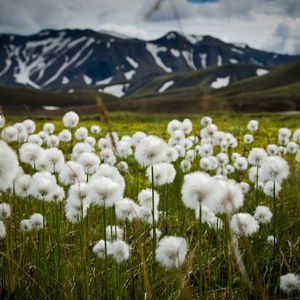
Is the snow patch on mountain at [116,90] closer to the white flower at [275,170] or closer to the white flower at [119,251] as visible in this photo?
the white flower at [275,170]

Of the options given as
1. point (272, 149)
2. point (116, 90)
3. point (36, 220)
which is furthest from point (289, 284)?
point (116, 90)

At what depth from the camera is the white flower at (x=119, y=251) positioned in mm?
2766

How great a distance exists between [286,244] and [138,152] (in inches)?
84.1

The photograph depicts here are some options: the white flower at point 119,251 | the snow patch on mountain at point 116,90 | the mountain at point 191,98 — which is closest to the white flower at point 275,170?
the mountain at point 191,98

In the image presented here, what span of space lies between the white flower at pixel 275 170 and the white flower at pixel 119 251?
1323mm

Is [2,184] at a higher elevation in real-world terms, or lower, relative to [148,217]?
higher

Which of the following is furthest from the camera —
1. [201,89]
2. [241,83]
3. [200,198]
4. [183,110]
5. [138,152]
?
[241,83]

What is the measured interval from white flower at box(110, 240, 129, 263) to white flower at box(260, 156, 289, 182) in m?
1.32

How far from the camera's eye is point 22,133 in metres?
5.48

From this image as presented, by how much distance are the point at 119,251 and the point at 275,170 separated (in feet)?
4.68

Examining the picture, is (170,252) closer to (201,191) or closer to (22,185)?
(201,191)

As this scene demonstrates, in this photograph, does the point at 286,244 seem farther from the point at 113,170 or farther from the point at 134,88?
the point at 134,88

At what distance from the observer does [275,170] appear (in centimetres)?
328

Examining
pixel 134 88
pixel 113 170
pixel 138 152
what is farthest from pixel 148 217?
pixel 134 88
